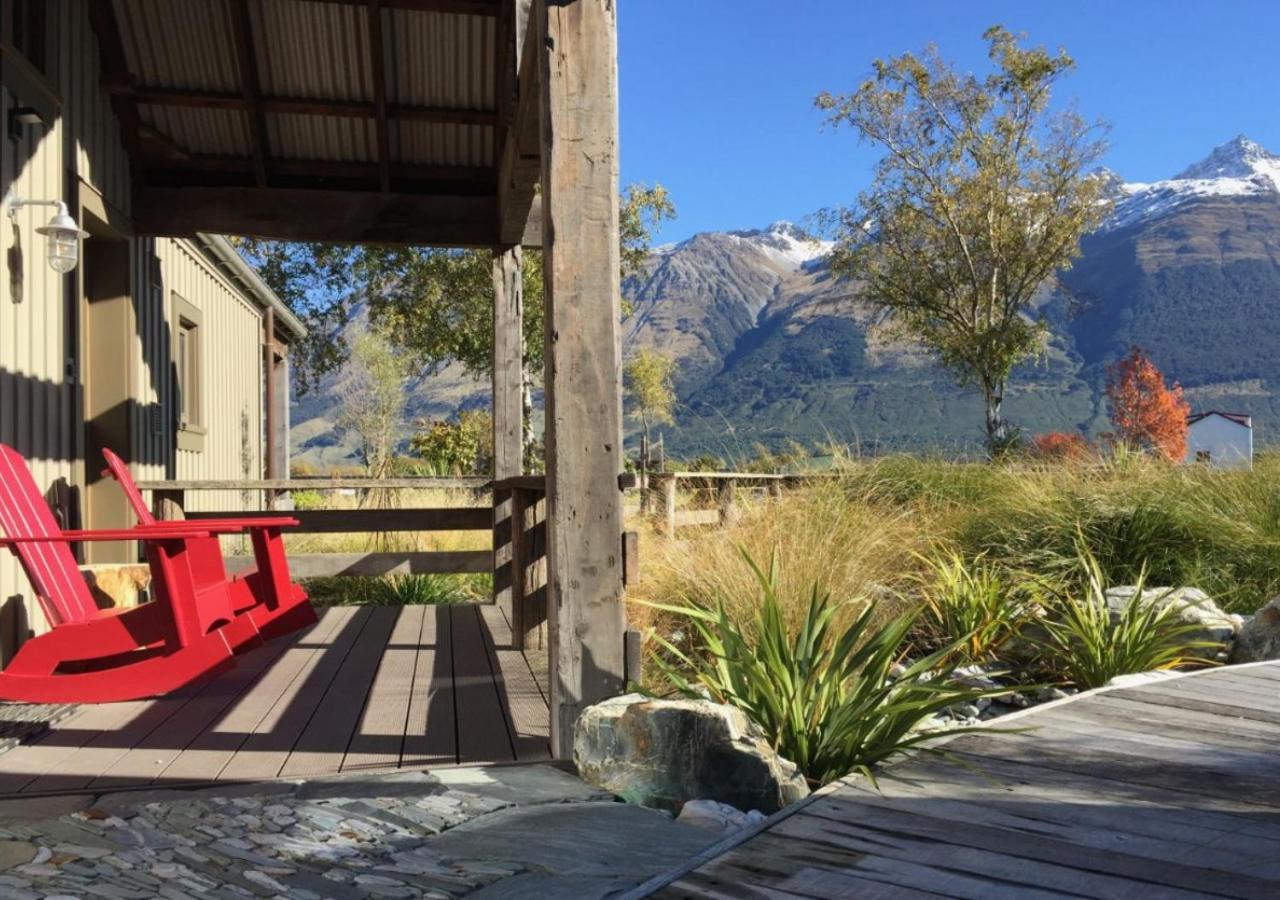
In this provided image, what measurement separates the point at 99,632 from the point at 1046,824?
330 centimetres

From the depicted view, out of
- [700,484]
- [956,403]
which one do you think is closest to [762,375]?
[956,403]

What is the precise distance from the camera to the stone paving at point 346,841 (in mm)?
2197

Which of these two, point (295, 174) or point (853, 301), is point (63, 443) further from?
point (853, 301)

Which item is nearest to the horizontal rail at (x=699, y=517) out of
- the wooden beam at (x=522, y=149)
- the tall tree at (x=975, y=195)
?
the wooden beam at (x=522, y=149)

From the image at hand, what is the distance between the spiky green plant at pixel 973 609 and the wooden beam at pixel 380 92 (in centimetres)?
384

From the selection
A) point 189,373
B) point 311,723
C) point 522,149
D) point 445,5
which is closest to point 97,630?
point 311,723

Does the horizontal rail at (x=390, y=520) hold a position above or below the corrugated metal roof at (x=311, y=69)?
below

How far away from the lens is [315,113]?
20.7 ft

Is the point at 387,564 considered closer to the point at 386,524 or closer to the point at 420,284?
the point at 386,524

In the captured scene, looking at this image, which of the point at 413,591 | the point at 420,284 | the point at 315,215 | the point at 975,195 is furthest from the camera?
the point at 975,195

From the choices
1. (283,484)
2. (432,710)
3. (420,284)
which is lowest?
(432,710)

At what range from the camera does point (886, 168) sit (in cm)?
2717

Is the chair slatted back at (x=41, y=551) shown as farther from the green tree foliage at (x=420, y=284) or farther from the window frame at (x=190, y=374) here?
the green tree foliage at (x=420, y=284)

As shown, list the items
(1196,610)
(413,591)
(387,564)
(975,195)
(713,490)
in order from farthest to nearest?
(975,195) < (713,490) < (413,591) < (387,564) < (1196,610)
